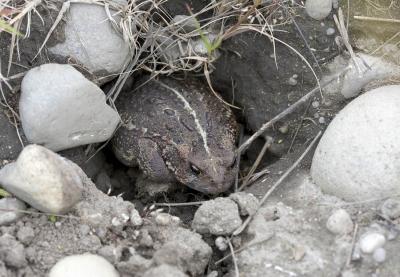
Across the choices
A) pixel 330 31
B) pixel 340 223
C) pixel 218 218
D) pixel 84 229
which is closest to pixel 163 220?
pixel 218 218

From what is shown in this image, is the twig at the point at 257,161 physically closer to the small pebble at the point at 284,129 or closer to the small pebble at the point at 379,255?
the small pebble at the point at 284,129

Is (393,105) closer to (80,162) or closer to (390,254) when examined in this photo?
(390,254)

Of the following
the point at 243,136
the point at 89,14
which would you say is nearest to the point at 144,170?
the point at 243,136

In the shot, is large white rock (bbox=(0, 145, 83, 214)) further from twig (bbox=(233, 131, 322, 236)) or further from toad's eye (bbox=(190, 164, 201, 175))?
toad's eye (bbox=(190, 164, 201, 175))

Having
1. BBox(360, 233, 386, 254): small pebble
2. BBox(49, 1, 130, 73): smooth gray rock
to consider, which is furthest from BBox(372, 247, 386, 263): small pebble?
BBox(49, 1, 130, 73): smooth gray rock

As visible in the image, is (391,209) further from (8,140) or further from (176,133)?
(8,140)

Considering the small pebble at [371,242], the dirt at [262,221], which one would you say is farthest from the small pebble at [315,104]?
the small pebble at [371,242]
